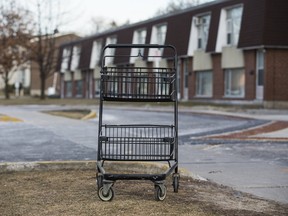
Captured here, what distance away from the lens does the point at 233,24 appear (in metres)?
32.8

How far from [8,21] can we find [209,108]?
85.2 feet

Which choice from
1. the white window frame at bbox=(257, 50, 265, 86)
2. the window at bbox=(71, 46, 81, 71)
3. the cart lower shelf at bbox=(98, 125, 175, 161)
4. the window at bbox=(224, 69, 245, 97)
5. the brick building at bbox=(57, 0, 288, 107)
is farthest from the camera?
the window at bbox=(71, 46, 81, 71)

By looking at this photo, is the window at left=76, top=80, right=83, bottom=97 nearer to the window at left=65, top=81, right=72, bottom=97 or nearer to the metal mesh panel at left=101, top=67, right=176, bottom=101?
the window at left=65, top=81, right=72, bottom=97

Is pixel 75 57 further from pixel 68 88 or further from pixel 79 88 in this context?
pixel 68 88

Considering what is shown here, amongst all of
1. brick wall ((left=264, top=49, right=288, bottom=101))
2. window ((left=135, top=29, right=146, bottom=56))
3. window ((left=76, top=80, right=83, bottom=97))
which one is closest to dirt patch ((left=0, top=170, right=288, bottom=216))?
brick wall ((left=264, top=49, right=288, bottom=101))

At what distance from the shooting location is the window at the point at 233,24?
3216cm

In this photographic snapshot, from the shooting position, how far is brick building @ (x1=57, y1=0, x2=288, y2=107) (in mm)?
29094

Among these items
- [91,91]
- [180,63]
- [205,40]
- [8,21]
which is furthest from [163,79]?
[91,91]

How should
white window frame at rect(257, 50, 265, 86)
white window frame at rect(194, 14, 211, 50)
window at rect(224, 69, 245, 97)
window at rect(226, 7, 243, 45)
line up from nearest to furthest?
white window frame at rect(257, 50, 265, 86) → window at rect(226, 7, 243, 45) → window at rect(224, 69, 245, 97) → white window frame at rect(194, 14, 211, 50)

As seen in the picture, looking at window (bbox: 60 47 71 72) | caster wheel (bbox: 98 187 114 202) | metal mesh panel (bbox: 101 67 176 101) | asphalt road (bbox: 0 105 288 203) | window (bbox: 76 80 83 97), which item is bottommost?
asphalt road (bbox: 0 105 288 203)

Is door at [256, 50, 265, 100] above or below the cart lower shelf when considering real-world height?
above

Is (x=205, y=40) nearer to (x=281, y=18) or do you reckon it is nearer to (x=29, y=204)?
(x=281, y=18)

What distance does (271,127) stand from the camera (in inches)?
671

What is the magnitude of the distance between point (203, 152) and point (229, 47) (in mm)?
22332
